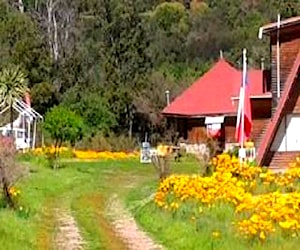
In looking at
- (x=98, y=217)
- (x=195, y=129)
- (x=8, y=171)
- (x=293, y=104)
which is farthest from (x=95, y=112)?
(x=8, y=171)

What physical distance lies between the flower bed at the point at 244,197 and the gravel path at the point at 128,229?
85 cm

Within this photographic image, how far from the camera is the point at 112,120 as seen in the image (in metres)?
53.8

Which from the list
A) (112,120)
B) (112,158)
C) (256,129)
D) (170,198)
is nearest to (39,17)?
(112,120)

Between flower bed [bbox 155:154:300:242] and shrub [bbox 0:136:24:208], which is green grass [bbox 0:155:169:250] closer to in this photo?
shrub [bbox 0:136:24:208]

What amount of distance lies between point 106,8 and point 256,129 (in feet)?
87.4

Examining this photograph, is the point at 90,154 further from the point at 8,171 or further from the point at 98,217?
the point at 8,171

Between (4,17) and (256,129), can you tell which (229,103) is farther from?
(4,17)

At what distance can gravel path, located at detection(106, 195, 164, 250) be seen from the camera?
15951 mm

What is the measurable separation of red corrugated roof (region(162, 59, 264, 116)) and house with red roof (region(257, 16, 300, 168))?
17016 millimetres

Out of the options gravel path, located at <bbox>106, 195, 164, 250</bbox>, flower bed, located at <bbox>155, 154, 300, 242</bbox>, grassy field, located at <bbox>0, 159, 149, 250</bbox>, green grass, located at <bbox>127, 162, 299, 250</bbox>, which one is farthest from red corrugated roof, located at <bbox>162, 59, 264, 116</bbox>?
green grass, located at <bbox>127, 162, 299, 250</bbox>

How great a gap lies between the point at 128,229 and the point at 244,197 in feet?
9.63

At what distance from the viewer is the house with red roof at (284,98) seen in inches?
1228

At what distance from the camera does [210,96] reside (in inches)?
2020

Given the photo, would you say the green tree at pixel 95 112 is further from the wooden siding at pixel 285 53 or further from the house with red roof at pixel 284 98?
the wooden siding at pixel 285 53
